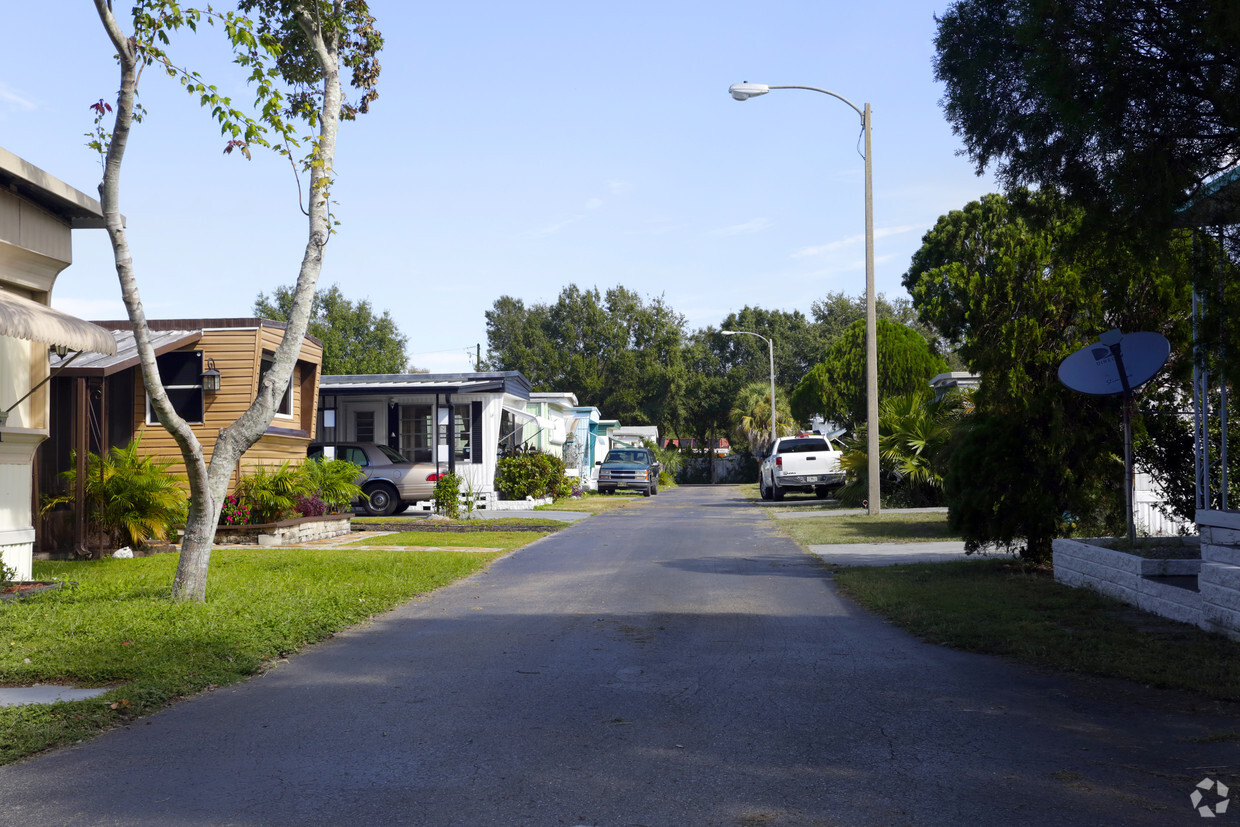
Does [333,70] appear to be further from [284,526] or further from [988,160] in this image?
[284,526]

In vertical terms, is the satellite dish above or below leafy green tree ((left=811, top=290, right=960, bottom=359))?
below

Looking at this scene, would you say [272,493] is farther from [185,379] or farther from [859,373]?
[859,373]

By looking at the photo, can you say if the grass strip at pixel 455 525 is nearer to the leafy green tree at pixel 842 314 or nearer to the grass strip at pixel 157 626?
the grass strip at pixel 157 626

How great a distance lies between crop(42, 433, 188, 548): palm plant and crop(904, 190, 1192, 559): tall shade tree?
10118mm

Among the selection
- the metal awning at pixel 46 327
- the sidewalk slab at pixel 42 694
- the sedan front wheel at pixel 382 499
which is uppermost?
the metal awning at pixel 46 327

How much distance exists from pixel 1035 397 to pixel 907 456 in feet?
39.9

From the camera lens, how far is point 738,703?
5.96 metres

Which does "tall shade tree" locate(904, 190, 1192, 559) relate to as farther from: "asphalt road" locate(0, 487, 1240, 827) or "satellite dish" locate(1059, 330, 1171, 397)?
"asphalt road" locate(0, 487, 1240, 827)

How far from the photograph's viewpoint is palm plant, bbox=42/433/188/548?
1385 centimetres

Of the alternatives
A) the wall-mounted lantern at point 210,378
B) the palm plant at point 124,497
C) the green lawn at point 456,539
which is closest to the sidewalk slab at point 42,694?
the palm plant at point 124,497

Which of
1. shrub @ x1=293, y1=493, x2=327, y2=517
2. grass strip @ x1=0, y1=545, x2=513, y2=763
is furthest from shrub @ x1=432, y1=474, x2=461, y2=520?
grass strip @ x1=0, y1=545, x2=513, y2=763

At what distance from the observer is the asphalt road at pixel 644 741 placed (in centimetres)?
425

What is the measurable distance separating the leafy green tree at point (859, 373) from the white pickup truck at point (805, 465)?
896 centimetres

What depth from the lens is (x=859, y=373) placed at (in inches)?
1651
